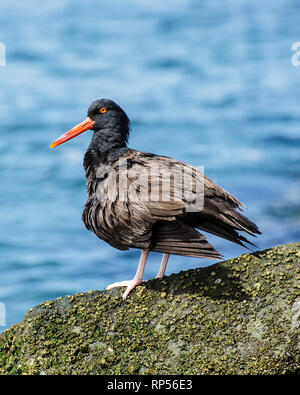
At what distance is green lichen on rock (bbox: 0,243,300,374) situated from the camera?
4730mm

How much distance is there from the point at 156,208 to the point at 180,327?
1.00m

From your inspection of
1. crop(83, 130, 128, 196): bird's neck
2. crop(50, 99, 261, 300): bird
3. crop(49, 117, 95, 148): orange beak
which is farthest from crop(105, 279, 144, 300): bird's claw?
crop(49, 117, 95, 148): orange beak

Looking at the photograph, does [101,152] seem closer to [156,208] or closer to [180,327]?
[156,208]

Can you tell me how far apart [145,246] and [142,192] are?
1.52ft

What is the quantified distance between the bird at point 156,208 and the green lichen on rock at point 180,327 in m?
0.25

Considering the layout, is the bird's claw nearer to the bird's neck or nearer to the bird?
the bird

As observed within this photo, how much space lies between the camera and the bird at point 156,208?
17.0ft

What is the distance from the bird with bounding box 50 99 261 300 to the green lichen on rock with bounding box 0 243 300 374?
25 centimetres

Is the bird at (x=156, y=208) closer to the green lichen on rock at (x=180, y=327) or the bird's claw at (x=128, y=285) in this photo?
the bird's claw at (x=128, y=285)

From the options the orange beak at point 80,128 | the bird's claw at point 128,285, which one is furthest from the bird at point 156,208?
the orange beak at point 80,128

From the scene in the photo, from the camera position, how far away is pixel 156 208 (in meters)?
5.26
